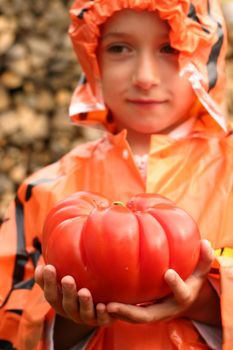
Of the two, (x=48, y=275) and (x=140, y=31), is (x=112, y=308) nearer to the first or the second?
(x=48, y=275)

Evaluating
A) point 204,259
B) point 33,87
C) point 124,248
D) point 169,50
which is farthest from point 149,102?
point 33,87

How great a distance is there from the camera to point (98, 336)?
208 centimetres

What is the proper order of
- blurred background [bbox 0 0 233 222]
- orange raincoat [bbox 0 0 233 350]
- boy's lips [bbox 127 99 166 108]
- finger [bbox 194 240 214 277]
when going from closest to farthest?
1. finger [bbox 194 240 214 277]
2. orange raincoat [bbox 0 0 233 350]
3. boy's lips [bbox 127 99 166 108]
4. blurred background [bbox 0 0 233 222]

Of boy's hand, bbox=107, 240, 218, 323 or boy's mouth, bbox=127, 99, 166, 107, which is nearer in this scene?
boy's hand, bbox=107, 240, 218, 323

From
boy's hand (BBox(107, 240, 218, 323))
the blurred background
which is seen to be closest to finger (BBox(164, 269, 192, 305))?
boy's hand (BBox(107, 240, 218, 323))

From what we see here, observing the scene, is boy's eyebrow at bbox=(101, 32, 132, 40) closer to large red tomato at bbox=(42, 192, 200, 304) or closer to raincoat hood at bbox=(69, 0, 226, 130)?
raincoat hood at bbox=(69, 0, 226, 130)

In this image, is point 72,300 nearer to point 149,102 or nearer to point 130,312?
point 130,312

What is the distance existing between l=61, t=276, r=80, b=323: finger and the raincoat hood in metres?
0.76

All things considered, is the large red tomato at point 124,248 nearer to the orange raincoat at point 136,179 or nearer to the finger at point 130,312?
the finger at point 130,312

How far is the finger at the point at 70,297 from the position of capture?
1696 millimetres

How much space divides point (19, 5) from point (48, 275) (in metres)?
2.74

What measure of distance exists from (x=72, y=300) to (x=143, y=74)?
0.70m

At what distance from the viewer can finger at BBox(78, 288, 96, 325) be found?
1.70 metres

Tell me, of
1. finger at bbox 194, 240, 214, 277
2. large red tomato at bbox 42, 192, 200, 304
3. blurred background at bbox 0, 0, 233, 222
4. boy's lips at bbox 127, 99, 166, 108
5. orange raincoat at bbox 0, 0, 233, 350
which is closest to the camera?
large red tomato at bbox 42, 192, 200, 304
